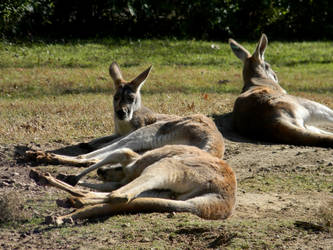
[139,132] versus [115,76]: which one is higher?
[115,76]

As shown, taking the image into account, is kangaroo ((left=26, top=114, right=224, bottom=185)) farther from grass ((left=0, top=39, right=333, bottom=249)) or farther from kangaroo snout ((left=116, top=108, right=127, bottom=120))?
grass ((left=0, top=39, right=333, bottom=249))

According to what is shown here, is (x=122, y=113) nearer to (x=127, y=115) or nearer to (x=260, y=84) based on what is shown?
(x=127, y=115)

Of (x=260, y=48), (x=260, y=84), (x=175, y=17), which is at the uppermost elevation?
(x=175, y=17)

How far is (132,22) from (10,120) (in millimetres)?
7285

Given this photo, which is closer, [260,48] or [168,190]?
[168,190]

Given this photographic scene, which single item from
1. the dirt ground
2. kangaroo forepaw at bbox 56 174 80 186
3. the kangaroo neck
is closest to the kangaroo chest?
the dirt ground

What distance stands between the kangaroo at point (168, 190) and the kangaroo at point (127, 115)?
192 cm

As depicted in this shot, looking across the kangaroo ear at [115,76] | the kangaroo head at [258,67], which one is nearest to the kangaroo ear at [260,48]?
the kangaroo head at [258,67]

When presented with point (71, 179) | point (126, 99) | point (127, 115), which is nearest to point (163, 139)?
point (127, 115)

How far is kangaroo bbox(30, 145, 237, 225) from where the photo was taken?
4.57 meters

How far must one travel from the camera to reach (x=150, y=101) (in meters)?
9.98

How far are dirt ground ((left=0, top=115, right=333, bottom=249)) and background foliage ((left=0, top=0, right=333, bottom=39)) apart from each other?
7854 mm

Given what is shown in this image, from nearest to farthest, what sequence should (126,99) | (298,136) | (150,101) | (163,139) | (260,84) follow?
(163,139) → (126,99) → (298,136) → (260,84) → (150,101)

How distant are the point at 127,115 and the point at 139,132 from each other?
0.38 meters
